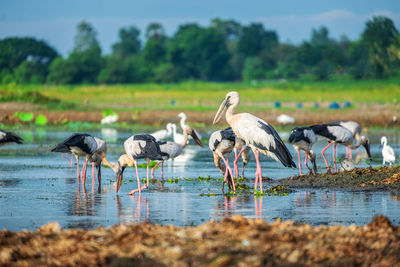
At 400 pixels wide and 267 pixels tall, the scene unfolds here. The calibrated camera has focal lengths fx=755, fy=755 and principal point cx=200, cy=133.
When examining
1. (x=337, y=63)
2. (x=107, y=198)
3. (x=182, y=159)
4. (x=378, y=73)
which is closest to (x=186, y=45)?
(x=337, y=63)

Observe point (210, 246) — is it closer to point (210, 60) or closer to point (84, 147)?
point (84, 147)

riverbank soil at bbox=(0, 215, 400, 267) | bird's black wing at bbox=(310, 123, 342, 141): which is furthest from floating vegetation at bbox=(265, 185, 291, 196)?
riverbank soil at bbox=(0, 215, 400, 267)

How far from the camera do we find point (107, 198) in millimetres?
12117

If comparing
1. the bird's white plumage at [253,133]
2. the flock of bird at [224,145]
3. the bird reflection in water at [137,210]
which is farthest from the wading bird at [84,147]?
the bird's white plumage at [253,133]

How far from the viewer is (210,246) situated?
667cm

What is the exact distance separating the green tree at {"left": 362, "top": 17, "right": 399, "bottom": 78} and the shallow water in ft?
174

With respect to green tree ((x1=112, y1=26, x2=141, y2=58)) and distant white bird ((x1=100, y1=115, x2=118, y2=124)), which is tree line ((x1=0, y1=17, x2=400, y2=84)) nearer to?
green tree ((x1=112, y1=26, x2=141, y2=58))

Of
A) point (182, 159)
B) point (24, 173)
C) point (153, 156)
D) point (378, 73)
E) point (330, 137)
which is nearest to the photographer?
point (153, 156)

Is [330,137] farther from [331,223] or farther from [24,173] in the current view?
[331,223]

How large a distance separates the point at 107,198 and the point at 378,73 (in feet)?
198

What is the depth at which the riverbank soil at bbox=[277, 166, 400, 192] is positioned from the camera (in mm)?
13070

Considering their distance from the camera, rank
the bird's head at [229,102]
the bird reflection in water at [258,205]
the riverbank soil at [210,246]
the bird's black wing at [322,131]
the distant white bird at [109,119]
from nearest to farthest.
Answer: the riverbank soil at [210,246], the bird reflection in water at [258,205], the bird's head at [229,102], the bird's black wing at [322,131], the distant white bird at [109,119]

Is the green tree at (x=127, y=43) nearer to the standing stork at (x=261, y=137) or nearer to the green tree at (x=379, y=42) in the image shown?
the green tree at (x=379, y=42)

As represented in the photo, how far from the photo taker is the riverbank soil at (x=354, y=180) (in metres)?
13.1
